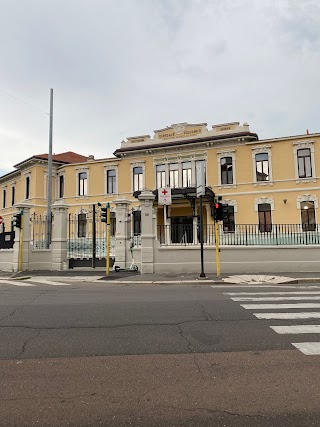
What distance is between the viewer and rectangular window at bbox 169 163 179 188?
33.1 metres

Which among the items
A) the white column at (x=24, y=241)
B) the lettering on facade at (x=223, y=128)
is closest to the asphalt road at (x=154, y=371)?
the white column at (x=24, y=241)

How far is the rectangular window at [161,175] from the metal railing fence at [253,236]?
15.2 meters

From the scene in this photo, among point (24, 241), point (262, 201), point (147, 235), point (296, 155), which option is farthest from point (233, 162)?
point (24, 241)

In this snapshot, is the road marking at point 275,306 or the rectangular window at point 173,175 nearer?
the road marking at point 275,306

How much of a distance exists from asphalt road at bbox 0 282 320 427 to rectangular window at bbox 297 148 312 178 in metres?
24.2

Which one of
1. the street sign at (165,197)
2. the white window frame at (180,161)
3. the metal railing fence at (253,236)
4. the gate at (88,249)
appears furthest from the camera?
the white window frame at (180,161)

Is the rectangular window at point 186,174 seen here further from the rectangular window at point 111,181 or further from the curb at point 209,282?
the curb at point 209,282

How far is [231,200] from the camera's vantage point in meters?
31.0

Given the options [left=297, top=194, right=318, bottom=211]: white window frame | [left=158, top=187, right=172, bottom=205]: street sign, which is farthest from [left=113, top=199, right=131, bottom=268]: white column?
[left=297, top=194, right=318, bottom=211]: white window frame

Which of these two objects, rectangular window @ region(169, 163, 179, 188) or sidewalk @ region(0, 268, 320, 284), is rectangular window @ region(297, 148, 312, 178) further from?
sidewalk @ region(0, 268, 320, 284)

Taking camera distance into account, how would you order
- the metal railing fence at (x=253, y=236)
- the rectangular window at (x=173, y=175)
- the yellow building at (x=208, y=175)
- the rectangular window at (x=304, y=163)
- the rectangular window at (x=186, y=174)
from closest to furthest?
the metal railing fence at (x=253, y=236) < the rectangular window at (x=304, y=163) < the yellow building at (x=208, y=175) < the rectangular window at (x=186, y=174) < the rectangular window at (x=173, y=175)

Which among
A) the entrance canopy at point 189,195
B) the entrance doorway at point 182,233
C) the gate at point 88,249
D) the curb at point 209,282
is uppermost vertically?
the entrance canopy at point 189,195

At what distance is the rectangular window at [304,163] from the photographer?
28750mm

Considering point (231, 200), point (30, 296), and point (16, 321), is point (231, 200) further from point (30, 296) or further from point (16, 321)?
point (16, 321)
